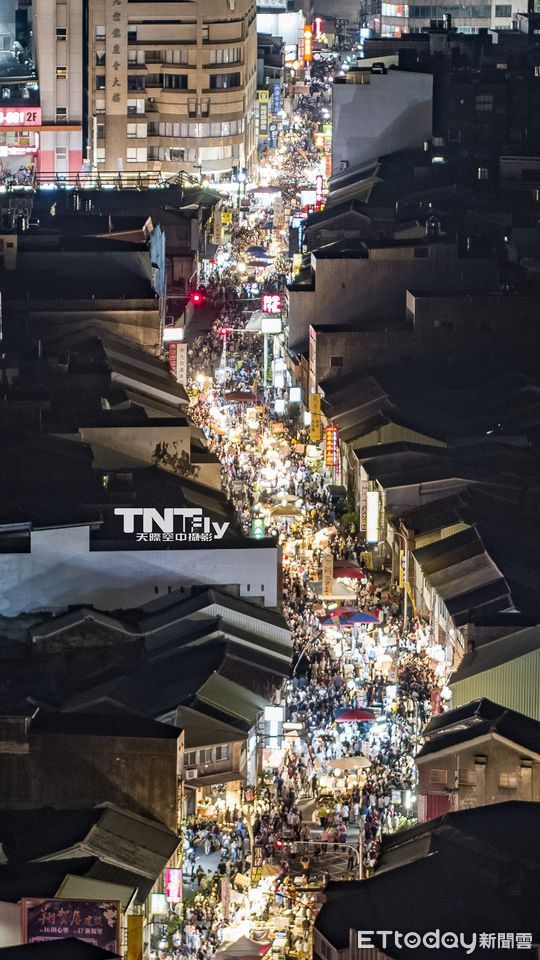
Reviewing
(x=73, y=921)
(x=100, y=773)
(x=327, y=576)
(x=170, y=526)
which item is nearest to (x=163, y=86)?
(x=327, y=576)

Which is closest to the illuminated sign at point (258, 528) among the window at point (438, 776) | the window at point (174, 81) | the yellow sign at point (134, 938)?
the window at point (438, 776)

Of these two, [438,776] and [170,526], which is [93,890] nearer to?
[438,776]

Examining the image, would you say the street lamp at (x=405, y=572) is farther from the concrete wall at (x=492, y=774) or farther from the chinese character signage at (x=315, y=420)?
the chinese character signage at (x=315, y=420)

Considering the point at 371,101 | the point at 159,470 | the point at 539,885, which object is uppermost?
the point at 371,101

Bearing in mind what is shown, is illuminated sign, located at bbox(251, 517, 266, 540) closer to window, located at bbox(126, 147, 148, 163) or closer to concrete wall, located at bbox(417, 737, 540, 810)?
concrete wall, located at bbox(417, 737, 540, 810)

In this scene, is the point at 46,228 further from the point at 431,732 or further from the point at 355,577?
the point at 431,732

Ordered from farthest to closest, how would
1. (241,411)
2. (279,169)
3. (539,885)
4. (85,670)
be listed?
(279,169) → (241,411) → (85,670) → (539,885)

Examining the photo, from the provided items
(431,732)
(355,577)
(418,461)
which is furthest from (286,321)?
(431,732)
